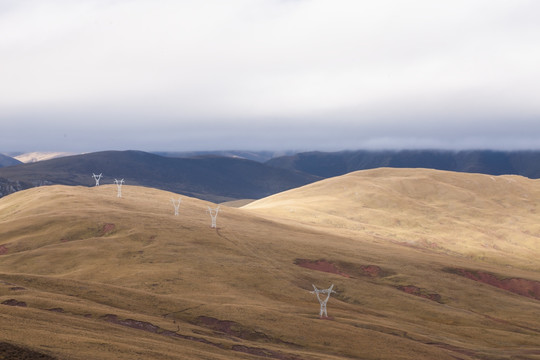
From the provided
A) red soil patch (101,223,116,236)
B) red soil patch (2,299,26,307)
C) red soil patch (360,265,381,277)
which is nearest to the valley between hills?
red soil patch (2,299,26,307)

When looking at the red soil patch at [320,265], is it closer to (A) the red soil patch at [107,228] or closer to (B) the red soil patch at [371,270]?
(B) the red soil patch at [371,270]

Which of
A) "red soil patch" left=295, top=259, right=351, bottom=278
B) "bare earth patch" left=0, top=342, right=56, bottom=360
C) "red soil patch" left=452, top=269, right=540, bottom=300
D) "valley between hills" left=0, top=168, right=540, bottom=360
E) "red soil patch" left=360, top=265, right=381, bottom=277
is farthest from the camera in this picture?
"red soil patch" left=452, top=269, right=540, bottom=300

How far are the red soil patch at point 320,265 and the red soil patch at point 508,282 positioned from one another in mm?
38437

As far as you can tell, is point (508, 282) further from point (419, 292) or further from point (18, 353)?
point (18, 353)

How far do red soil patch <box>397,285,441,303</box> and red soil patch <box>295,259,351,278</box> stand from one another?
48.1 ft

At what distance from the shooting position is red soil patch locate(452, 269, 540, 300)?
14850 centimetres

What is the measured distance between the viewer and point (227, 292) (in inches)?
4242

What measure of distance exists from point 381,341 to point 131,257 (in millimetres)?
70072

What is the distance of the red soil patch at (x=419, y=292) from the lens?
422 ft

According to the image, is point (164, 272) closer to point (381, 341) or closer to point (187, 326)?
point (187, 326)

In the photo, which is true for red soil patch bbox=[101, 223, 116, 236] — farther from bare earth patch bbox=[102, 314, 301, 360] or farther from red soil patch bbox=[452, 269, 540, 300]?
red soil patch bbox=[452, 269, 540, 300]

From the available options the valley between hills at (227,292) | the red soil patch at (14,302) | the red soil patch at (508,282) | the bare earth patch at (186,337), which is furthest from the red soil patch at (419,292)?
the red soil patch at (14,302)

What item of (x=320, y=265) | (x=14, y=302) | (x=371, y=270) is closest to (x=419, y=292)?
(x=371, y=270)

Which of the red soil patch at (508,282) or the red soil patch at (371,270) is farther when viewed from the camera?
the red soil patch at (508,282)
